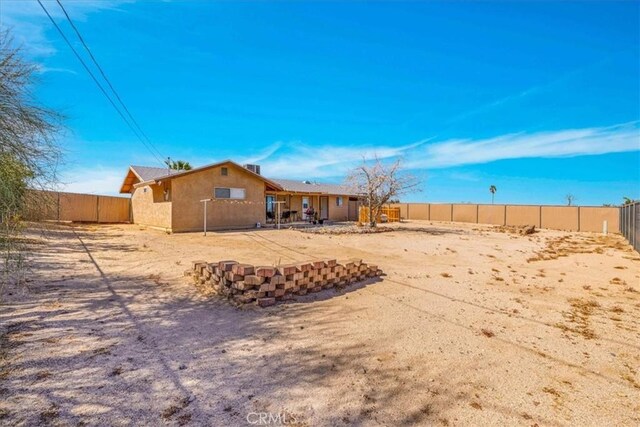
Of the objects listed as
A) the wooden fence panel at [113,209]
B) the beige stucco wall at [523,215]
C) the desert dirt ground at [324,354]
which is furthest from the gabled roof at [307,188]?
the desert dirt ground at [324,354]

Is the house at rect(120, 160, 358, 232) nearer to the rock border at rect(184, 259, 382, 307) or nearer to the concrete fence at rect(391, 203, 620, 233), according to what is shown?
the rock border at rect(184, 259, 382, 307)

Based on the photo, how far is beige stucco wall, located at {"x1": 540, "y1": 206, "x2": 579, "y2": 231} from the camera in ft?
81.6

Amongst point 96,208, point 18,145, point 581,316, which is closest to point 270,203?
point 96,208

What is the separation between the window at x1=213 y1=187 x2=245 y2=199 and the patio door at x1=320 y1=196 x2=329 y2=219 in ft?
32.0

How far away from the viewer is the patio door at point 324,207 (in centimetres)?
2756

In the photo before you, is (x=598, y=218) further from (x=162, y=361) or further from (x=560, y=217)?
(x=162, y=361)

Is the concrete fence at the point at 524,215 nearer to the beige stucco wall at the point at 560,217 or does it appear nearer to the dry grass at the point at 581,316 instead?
the beige stucco wall at the point at 560,217

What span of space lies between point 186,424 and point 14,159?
3738 mm

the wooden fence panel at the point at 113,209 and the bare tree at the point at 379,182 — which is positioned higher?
the bare tree at the point at 379,182

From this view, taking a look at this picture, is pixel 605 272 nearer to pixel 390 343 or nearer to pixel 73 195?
pixel 390 343

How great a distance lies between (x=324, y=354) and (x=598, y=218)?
28.5m

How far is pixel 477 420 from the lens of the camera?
2.58 meters

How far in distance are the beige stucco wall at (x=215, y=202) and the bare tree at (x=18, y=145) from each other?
12.4m

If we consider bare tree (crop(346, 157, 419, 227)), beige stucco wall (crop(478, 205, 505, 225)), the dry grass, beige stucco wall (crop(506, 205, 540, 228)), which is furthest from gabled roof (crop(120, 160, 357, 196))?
the dry grass
